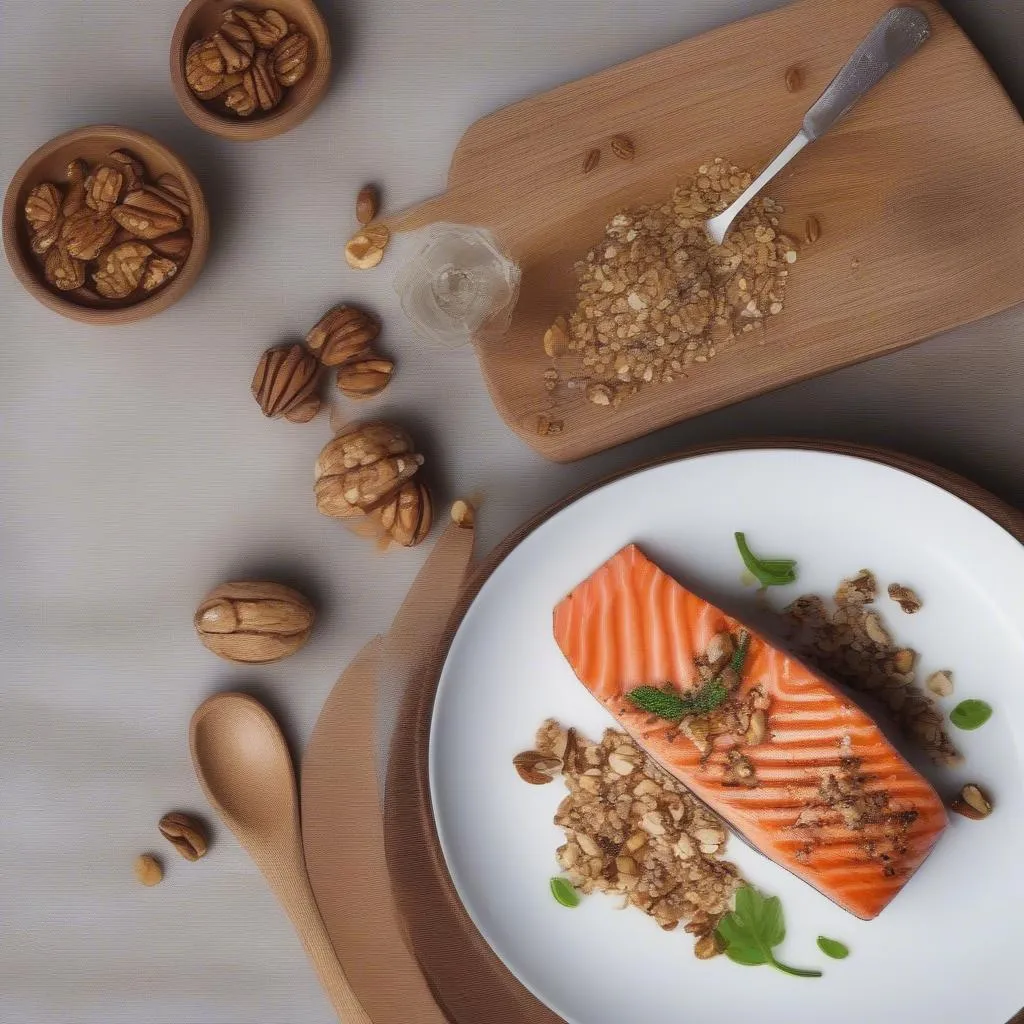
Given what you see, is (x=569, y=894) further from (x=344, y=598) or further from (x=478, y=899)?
(x=344, y=598)

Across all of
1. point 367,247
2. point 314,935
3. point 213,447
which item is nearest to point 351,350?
point 367,247

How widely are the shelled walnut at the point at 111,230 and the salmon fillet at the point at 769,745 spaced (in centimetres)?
72

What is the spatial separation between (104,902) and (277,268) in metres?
0.93

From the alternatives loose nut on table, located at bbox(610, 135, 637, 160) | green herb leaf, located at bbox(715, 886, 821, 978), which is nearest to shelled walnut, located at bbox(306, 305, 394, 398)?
loose nut on table, located at bbox(610, 135, 637, 160)

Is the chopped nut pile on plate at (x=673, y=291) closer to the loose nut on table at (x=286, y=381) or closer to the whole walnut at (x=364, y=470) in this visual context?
the whole walnut at (x=364, y=470)

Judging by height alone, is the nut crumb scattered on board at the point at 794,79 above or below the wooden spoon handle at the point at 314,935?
above

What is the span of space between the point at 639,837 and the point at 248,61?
1.08 meters

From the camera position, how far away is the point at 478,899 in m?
1.18

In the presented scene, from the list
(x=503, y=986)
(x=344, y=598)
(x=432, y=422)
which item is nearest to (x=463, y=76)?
(x=432, y=422)

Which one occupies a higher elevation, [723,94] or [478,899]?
[723,94]

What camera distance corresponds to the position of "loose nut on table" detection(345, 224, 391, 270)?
1.24 meters

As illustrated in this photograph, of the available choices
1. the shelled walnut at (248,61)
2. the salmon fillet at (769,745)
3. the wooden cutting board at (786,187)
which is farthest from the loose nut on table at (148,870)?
the shelled walnut at (248,61)

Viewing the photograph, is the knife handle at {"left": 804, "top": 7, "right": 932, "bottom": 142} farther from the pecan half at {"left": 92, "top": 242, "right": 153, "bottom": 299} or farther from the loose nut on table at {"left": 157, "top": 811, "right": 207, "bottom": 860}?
the loose nut on table at {"left": 157, "top": 811, "right": 207, "bottom": 860}

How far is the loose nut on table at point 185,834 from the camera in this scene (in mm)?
1278
